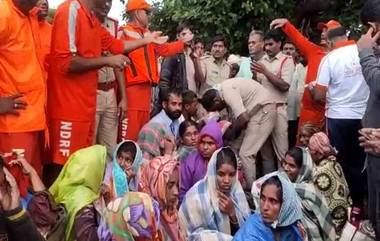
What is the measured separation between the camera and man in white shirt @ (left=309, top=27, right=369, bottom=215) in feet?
21.7

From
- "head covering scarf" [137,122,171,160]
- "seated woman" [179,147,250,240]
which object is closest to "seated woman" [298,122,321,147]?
"head covering scarf" [137,122,171,160]

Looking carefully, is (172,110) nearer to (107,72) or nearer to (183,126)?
(183,126)

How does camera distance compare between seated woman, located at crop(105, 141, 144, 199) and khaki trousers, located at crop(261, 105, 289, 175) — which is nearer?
seated woman, located at crop(105, 141, 144, 199)

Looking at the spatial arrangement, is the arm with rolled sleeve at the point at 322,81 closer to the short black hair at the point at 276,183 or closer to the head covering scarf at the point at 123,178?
the head covering scarf at the point at 123,178

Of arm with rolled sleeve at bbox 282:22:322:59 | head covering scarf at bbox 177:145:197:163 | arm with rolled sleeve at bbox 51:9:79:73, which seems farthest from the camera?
arm with rolled sleeve at bbox 282:22:322:59

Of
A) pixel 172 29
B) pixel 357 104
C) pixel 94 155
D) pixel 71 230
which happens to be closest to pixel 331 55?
pixel 357 104

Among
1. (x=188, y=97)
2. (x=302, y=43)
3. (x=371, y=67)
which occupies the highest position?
(x=302, y=43)

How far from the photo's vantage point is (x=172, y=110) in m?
7.01

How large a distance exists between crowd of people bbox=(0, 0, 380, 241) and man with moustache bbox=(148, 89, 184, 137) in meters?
0.01

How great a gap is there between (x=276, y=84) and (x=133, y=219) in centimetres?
408

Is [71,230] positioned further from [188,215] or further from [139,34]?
[139,34]

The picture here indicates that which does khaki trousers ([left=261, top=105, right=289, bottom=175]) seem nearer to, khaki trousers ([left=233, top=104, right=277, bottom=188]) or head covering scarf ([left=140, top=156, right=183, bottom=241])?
khaki trousers ([left=233, top=104, right=277, bottom=188])

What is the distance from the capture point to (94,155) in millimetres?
4637

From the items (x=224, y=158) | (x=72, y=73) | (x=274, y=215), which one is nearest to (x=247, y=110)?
(x=224, y=158)
